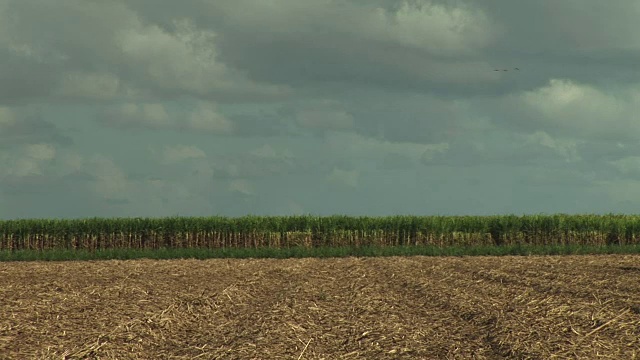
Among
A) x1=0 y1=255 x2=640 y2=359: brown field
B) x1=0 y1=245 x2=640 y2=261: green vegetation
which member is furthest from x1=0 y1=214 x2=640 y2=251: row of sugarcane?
x1=0 y1=255 x2=640 y2=359: brown field

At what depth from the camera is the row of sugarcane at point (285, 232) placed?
3559 centimetres

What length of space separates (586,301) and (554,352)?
350 centimetres

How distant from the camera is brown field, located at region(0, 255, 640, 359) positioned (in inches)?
496

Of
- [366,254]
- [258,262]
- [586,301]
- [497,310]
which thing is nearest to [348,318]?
[497,310]

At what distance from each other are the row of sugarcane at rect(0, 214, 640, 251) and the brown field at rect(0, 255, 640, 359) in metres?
14.8

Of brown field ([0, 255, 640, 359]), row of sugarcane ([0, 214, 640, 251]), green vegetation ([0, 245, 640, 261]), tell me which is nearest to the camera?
brown field ([0, 255, 640, 359])

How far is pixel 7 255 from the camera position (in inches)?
1184

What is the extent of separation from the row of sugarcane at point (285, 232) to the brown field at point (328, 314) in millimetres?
14798

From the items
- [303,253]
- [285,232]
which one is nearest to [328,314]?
[303,253]

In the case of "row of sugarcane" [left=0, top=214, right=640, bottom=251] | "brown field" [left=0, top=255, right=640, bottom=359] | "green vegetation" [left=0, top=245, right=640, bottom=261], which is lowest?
"brown field" [left=0, top=255, right=640, bottom=359]

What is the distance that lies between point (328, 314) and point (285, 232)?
21.0m

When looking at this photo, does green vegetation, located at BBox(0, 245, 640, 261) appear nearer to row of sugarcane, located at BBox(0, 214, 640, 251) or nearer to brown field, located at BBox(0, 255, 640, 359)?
row of sugarcane, located at BBox(0, 214, 640, 251)

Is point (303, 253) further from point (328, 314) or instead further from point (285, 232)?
point (328, 314)

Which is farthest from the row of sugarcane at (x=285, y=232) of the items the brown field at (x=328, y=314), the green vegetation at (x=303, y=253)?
the brown field at (x=328, y=314)
